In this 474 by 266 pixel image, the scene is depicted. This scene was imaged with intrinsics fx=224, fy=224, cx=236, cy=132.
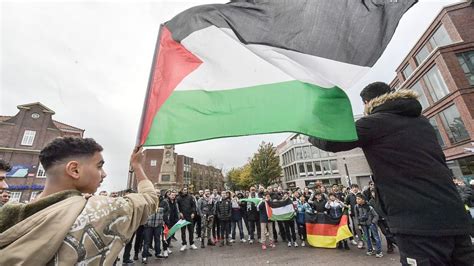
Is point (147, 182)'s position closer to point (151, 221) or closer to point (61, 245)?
point (61, 245)

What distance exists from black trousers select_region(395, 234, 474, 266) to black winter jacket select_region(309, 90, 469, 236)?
0.21 ft

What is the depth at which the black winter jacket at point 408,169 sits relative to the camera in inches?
61.7

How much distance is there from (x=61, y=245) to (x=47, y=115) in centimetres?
4059

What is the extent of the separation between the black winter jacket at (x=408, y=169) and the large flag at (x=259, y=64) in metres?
0.35

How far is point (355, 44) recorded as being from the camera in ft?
7.55

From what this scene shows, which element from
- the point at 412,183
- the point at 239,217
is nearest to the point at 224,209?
the point at 239,217

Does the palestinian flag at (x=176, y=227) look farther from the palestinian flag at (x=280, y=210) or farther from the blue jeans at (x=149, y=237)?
the palestinian flag at (x=280, y=210)

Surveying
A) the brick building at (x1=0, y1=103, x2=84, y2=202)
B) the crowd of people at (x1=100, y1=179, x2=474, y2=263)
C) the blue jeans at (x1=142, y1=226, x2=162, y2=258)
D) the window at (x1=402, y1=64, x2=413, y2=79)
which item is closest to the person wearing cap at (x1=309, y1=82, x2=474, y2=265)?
the crowd of people at (x1=100, y1=179, x2=474, y2=263)

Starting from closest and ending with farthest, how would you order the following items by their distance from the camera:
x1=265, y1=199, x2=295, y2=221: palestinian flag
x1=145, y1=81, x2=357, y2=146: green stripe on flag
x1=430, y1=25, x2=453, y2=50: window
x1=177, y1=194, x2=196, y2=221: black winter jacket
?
x1=145, y1=81, x2=357, y2=146: green stripe on flag
x1=265, y1=199, x2=295, y2=221: palestinian flag
x1=177, y1=194, x2=196, y2=221: black winter jacket
x1=430, y1=25, x2=453, y2=50: window

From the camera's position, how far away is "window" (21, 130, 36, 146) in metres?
29.5

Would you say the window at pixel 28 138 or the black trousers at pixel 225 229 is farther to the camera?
the window at pixel 28 138

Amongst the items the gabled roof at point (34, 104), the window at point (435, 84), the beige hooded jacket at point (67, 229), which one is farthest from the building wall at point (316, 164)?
the beige hooded jacket at point (67, 229)

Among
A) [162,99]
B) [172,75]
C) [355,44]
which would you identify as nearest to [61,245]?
[162,99]

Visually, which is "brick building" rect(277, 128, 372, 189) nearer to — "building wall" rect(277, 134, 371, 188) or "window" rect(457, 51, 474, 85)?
"building wall" rect(277, 134, 371, 188)
